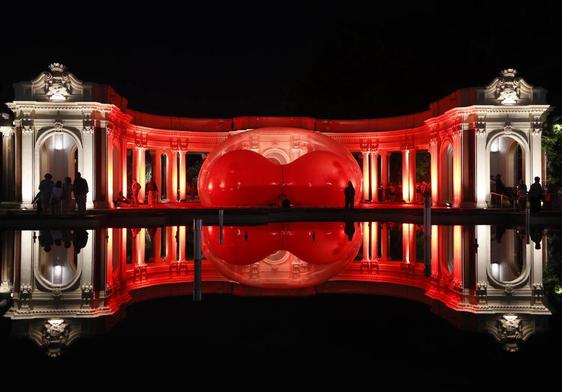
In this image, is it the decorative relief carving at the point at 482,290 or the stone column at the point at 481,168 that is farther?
the stone column at the point at 481,168

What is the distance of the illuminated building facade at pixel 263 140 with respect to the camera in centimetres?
2727

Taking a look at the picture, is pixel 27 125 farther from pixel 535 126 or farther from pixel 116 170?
pixel 535 126

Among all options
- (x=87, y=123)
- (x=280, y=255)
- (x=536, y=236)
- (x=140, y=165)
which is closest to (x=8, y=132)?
(x=140, y=165)

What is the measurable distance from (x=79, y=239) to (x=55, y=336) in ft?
34.2

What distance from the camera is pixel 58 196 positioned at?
21938mm

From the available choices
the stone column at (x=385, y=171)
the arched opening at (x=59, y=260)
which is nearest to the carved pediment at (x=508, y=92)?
the stone column at (x=385, y=171)

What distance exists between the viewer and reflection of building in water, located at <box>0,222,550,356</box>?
5.99 meters

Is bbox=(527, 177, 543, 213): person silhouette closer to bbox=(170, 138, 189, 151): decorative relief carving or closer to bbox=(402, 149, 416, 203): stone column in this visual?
bbox=(402, 149, 416, 203): stone column

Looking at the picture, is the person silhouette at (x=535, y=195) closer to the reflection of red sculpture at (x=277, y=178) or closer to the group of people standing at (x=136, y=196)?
the reflection of red sculpture at (x=277, y=178)

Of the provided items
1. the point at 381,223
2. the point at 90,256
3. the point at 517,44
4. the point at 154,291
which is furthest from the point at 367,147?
the point at 154,291

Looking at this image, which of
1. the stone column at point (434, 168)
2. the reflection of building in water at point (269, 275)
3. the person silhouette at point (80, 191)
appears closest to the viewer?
the reflection of building in water at point (269, 275)

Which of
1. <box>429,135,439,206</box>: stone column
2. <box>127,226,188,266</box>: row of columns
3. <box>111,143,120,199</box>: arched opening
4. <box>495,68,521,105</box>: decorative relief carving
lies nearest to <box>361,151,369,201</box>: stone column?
<box>429,135,439,206</box>: stone column

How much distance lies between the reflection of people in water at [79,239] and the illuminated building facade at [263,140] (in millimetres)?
9984

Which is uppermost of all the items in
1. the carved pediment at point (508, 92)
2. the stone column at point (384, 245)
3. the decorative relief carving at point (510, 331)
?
the carved pediment at point (508, 92)
